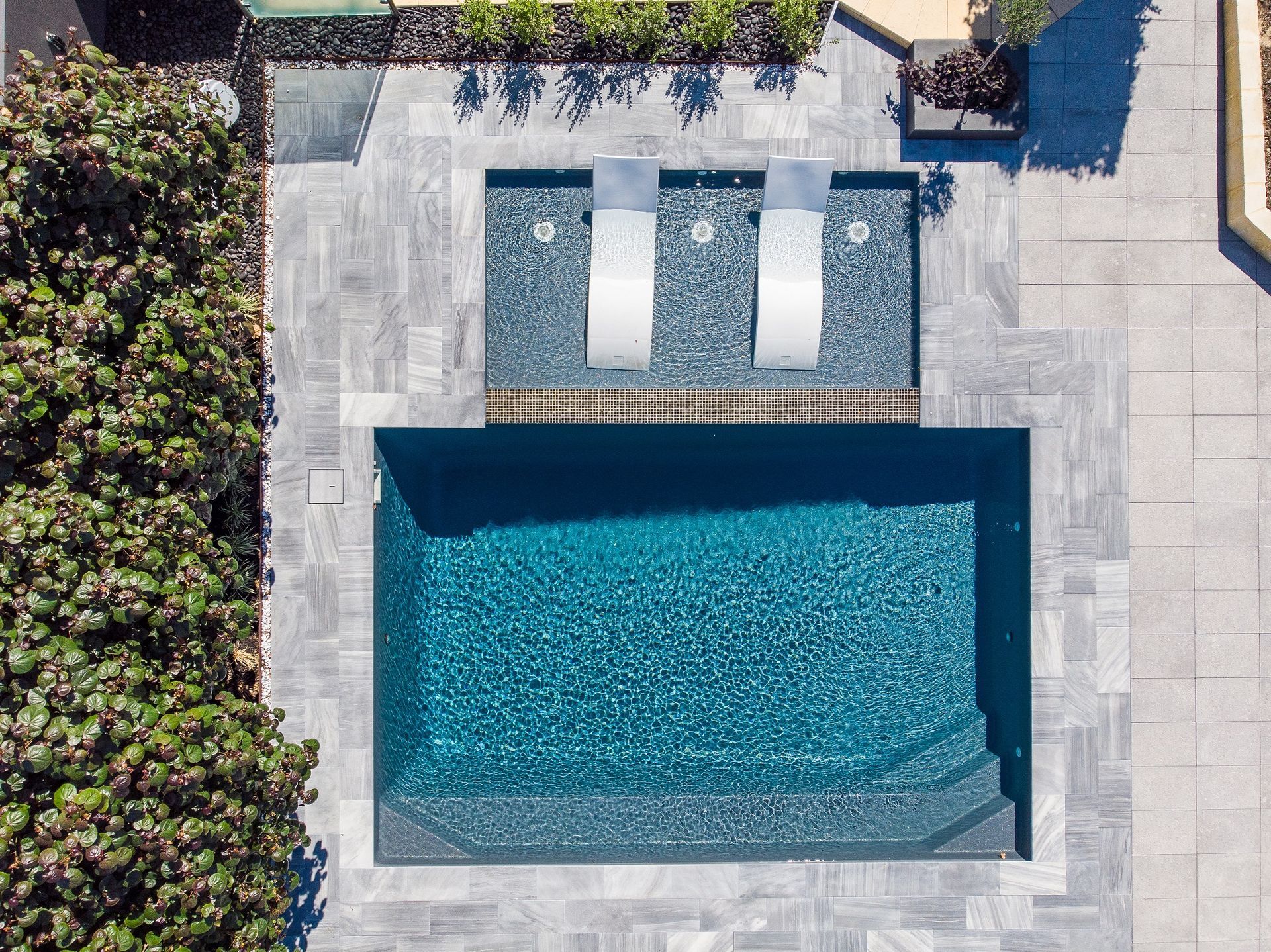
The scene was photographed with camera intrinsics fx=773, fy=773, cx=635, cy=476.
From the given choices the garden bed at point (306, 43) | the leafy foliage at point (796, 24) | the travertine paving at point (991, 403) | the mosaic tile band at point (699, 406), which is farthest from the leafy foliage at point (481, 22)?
the mosaic tile band at point (699, 406)

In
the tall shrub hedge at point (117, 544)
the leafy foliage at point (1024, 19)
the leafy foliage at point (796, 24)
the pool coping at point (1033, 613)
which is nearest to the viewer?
the tall shrub hedge at point (117, 544)

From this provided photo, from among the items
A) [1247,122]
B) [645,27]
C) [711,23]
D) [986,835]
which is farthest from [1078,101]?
[986,835]

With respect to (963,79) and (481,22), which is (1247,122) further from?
(481,22)

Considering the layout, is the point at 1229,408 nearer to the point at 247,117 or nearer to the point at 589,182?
the point at 589,182

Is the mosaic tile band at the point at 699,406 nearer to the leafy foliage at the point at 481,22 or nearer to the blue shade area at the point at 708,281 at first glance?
the blue shade area at the point at 708,281

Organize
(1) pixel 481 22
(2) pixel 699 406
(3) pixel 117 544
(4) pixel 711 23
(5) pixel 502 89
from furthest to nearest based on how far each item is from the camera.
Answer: (5) pixel 502 89
(2) pixel 699 406
(1) pixel 481 22
(4) pixel 711 23
(3) pixel 117 544

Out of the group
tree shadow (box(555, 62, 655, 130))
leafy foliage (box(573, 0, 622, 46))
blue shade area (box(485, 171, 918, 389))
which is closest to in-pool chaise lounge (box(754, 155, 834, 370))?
blue shade area (box(485, 171, 918, 389))

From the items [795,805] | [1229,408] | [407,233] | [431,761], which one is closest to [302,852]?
[431,761]
